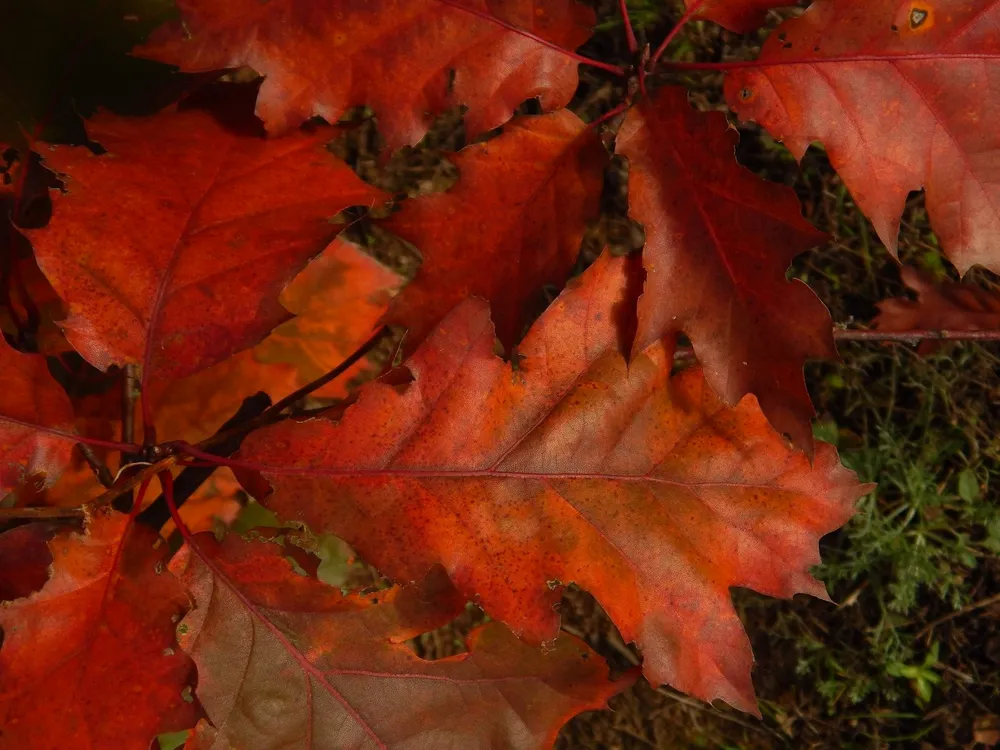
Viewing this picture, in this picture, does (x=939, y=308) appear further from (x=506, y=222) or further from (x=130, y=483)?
(x=130, y=483)

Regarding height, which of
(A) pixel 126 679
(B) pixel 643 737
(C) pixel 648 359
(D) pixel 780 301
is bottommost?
(B) pixel 643 737

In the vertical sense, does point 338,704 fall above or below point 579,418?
below

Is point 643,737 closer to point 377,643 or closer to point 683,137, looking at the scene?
point 377,643

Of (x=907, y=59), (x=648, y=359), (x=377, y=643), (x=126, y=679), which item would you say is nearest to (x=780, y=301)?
(x=648, y=359)

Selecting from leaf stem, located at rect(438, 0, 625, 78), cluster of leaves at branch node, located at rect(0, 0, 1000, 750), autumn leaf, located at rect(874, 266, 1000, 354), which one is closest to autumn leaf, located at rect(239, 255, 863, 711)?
cluster of leaves at branch node, located at rect(0, 0, 1000, 750)

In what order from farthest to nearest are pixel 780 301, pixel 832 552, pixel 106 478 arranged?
pixel 832 552, pixel 106 478, pixel 780 301

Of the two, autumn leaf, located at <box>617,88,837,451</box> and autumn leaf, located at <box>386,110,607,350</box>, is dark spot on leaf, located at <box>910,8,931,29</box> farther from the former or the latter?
autumn leaf, located at <box>386,110,607,350</box>

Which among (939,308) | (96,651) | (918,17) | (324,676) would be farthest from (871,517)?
(96,651)
